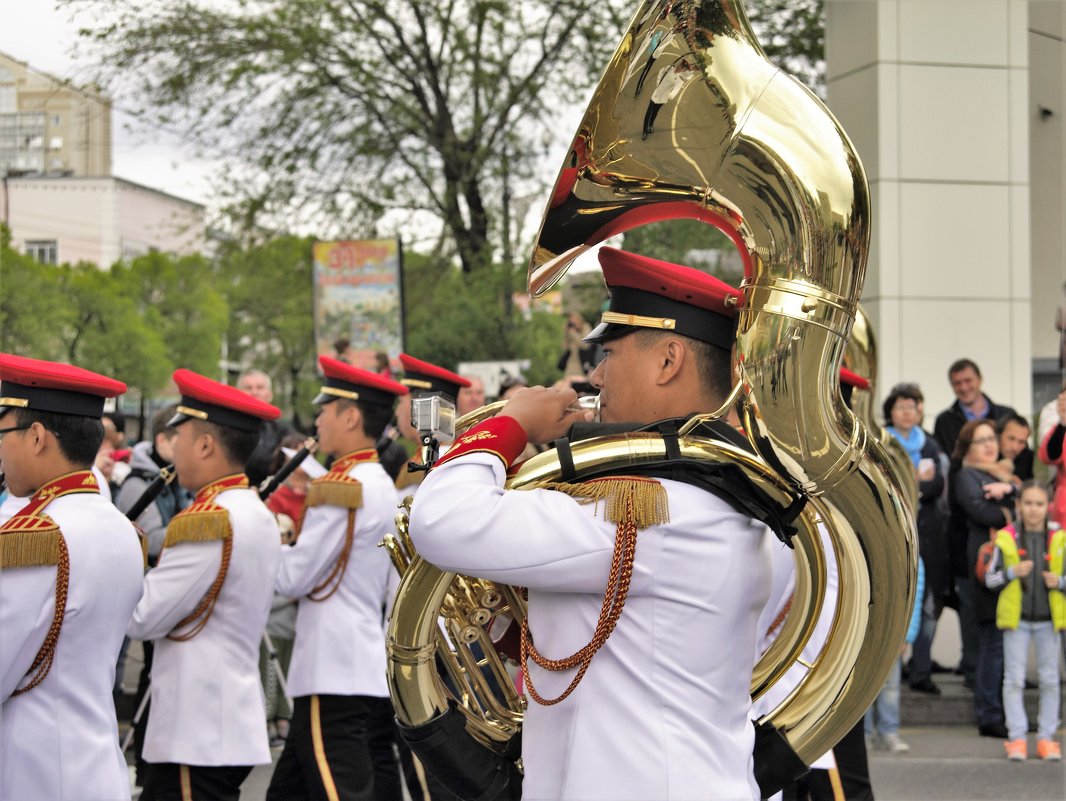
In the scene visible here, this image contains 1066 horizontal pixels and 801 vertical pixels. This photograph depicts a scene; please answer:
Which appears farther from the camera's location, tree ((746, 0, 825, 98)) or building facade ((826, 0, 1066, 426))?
tree ((746, 0, 825, 98))

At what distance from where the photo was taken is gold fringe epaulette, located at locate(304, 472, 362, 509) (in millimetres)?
5859

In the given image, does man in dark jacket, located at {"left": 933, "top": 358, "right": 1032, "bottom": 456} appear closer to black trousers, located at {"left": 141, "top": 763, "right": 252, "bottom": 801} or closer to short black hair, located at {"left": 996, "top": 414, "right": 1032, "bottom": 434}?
short black hair, located at {"left": 996, "top": 414, "right": 1032, "bottom": 434}

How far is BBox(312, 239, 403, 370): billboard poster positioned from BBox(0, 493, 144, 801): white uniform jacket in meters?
9.76

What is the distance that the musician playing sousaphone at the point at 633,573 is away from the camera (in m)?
2.58

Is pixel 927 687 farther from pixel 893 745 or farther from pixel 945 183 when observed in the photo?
pixel 945 183

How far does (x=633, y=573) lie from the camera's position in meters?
2.61

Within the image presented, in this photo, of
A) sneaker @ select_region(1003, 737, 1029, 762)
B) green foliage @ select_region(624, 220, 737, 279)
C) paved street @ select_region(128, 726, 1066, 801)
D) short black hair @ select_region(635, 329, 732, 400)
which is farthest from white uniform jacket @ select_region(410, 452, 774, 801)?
green foliage @ select_region(624, 220, 737, 279)

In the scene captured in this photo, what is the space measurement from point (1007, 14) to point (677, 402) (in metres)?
9.69

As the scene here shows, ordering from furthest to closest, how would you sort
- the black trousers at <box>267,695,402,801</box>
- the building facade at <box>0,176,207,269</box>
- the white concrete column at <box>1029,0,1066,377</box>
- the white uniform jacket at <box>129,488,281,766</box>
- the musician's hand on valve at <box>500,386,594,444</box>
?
the building facade at <box>0,176,207,269</box> < the white concrete column at <box>1029,0,1066,377</box> < the black trousers at <box>267,695,402,801</box> < the white uniform jacket at <box>129,488,281,766</box> < the musician's hand on valve at <box>500,386,594,444</box>

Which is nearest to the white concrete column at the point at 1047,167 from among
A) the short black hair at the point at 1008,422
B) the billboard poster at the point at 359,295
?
the short black hair at the point at 1008,422

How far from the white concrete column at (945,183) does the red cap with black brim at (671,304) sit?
28.6 feet

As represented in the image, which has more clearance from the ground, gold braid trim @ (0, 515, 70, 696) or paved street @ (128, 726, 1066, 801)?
gold braid trim @ (0, 515, 70, 696)

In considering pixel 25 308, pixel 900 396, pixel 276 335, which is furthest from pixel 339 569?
pixel 276 335

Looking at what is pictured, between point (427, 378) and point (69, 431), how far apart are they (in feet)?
9.43
